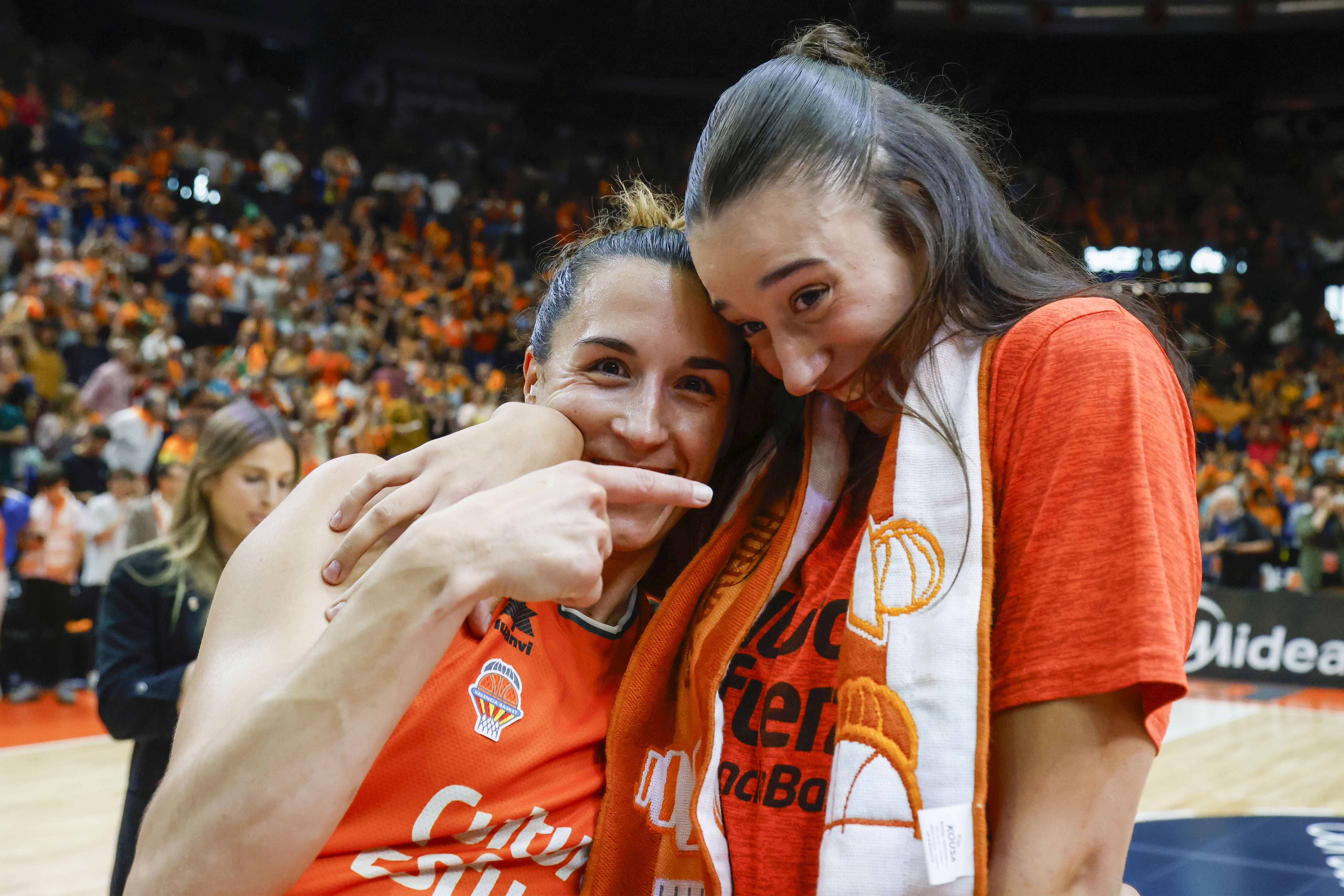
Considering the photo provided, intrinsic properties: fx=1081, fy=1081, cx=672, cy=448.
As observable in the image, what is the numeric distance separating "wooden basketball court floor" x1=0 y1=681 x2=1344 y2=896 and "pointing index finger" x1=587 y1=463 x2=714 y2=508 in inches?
128

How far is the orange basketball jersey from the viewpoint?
135 cm

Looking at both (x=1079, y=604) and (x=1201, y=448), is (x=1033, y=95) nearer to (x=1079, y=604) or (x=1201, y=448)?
(x=1201, y=448)

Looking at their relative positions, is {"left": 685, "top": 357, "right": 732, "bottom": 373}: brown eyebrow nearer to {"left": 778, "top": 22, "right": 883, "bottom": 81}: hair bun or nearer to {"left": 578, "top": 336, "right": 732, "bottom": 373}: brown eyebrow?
{"left": 578, "top": 336, "right": 732, "bottom": 373}: brown eyebrow

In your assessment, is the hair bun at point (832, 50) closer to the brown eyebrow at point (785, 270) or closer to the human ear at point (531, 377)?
the brown eyebrow at point (785, 270)

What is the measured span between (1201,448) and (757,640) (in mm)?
12098

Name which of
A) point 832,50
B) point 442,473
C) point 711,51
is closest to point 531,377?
point 442,473

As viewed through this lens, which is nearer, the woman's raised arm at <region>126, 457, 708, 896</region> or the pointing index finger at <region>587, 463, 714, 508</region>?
the woman's raised arm at <region>126, 457, 708, 896</region>

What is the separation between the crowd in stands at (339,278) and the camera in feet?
26.7

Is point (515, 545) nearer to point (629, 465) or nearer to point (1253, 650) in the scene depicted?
point (629, 465)

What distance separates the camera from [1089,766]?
1.03 metres

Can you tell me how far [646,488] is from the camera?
1.29 metres

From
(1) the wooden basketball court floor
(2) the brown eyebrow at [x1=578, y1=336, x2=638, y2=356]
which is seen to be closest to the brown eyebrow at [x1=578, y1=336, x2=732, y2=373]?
(2) the brown eyebrow at [x1=578, y1=336, x2=638, y2=356]

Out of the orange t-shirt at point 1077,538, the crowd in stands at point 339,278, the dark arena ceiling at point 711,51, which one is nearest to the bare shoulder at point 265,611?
the orange t-shirt at point 1077,538

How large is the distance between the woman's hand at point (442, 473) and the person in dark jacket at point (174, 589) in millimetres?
1341
